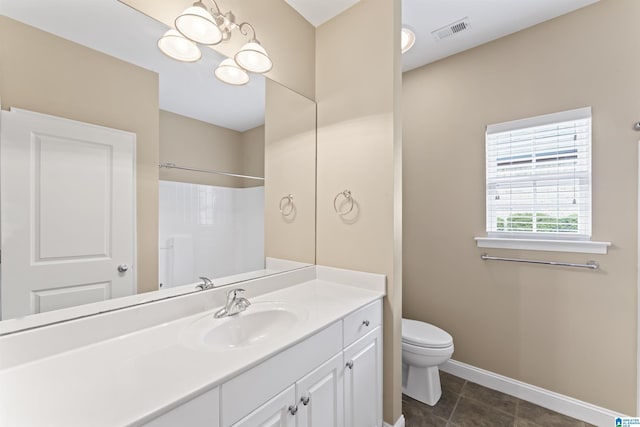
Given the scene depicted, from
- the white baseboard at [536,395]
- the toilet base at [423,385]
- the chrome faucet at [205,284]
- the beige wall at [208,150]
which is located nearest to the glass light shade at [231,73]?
the beige wall at [208,150]

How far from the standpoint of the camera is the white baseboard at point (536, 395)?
1.63 metres

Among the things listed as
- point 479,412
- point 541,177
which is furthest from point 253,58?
point 479,412

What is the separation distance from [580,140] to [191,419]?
2.49 meters

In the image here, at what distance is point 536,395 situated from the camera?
182cm

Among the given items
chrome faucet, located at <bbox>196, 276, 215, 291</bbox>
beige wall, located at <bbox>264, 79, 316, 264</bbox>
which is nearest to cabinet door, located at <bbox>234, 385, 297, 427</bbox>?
chrome faucet, located at <bbox>196, 276, 215, 291</bbox>

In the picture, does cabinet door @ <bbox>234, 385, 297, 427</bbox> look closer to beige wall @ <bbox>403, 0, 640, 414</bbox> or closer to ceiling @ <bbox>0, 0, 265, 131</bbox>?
ceiling @ <bbox>0, 0, 265, 131</bbox>

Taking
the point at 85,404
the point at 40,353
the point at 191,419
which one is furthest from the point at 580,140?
the point at 40,353

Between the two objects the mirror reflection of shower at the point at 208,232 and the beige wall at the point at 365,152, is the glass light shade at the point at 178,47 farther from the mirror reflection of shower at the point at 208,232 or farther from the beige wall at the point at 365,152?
the beige wall at the point at 365,152

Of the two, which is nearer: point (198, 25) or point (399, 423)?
point (198, 25)

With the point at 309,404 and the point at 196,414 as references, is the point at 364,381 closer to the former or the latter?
the point at 309,404

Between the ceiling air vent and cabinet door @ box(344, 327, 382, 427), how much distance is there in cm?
210

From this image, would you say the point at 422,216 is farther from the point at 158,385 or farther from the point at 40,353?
the point at 40,353

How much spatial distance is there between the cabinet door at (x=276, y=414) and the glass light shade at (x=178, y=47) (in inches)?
57.8

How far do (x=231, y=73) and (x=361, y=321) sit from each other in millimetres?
1497
